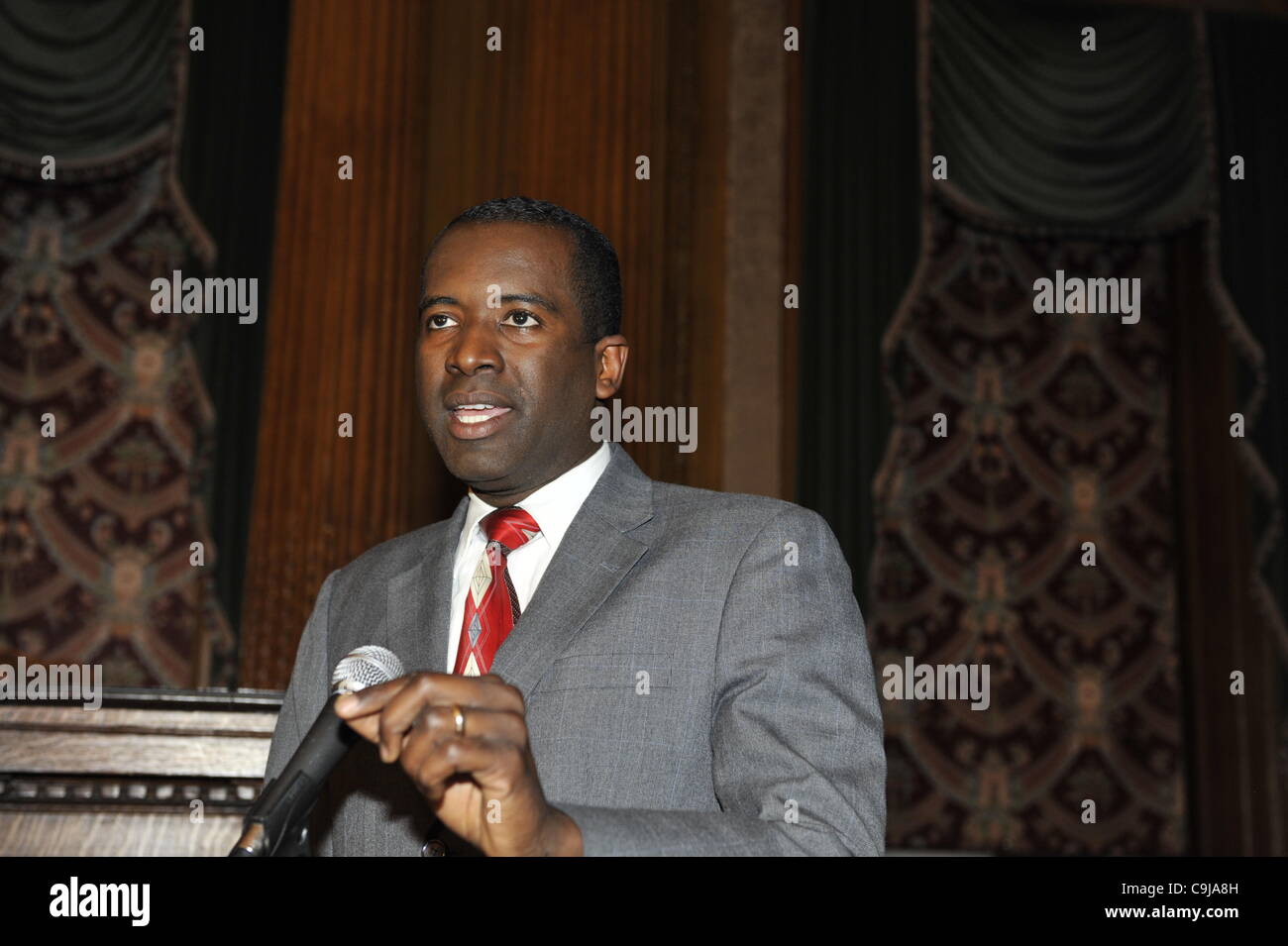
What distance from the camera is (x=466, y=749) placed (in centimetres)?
105

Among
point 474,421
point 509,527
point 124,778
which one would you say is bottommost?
point 124,778

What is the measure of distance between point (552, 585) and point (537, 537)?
0.13 m

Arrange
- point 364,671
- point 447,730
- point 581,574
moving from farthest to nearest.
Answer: point 581,574
point 364,671
point 447,730

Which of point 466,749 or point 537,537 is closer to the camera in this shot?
point 466,749

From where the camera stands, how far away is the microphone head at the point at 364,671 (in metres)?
1.16

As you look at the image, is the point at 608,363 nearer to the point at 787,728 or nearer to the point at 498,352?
the point at 498,352

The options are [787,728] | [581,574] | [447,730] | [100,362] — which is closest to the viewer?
[447,730]

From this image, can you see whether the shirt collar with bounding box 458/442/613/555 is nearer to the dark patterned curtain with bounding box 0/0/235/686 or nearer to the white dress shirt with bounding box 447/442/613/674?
the white dress shirt with bounding box 447/442/613/674

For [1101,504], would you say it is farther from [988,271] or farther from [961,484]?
[988,271]

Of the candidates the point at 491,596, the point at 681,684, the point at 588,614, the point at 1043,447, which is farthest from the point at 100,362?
the point at 681,684

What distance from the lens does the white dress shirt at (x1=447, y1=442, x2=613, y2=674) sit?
5.60ft

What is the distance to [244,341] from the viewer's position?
16.0ft
